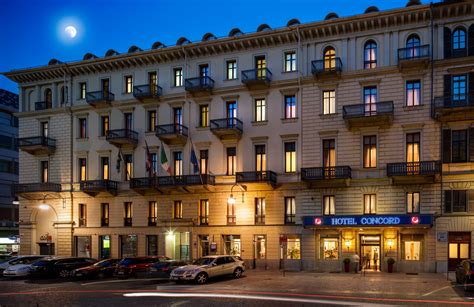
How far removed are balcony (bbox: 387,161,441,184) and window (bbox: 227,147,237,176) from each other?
12.7 m

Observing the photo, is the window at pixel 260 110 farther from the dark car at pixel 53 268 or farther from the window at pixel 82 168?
the dark car at pixel 53 268

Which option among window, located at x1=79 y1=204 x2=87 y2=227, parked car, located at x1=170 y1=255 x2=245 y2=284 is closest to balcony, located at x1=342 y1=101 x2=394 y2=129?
parked car, located at x1=170 y1=255 x2=245 y2=284

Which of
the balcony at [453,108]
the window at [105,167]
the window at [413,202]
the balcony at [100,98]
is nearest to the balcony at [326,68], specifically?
the balcony at [453,108]

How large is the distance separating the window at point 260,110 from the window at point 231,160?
3.33 meters

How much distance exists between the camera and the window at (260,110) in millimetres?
41094

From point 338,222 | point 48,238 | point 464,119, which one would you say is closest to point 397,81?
point 464,119

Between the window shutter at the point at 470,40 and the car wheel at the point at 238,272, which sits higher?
the window shutter at the point at 470,40

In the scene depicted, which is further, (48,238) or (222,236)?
(48,238)

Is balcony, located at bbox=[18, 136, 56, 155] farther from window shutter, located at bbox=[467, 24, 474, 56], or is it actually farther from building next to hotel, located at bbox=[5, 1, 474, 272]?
window shutter, located at bbox=[467, 24, 474, 56]

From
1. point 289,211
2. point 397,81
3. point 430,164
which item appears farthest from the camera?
point 289,211

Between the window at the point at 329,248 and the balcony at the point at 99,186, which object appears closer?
the window at the point at 329,248

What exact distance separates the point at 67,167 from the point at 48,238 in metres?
7.28

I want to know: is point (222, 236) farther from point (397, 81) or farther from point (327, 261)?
point (397, 81)

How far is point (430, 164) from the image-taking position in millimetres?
34250
